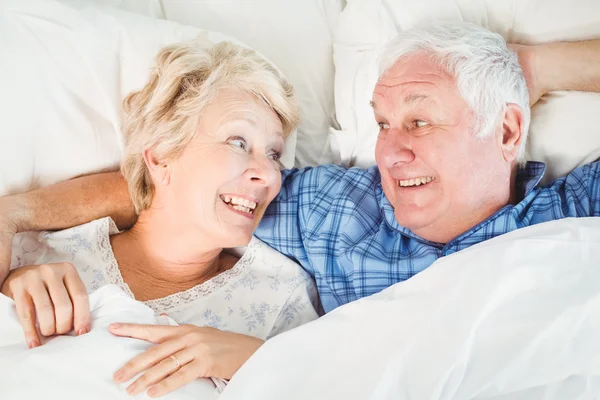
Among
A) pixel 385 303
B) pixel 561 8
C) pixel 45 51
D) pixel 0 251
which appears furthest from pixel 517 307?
pixel 45 51

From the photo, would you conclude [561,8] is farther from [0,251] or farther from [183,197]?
[0,251]

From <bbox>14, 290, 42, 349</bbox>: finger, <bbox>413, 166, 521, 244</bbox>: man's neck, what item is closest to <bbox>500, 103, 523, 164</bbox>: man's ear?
<bbox>413, 166, 521, 244</bbox>: man's neck

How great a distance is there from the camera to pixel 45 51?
69.0 inches

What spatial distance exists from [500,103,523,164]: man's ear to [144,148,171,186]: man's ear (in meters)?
0.88

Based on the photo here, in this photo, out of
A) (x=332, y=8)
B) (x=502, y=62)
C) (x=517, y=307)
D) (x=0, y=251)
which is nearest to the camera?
(x=517, y=307)

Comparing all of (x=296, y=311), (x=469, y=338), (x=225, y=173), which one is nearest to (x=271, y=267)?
(x=296, y=311)

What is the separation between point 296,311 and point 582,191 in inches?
32.7

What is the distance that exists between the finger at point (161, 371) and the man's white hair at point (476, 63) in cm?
88

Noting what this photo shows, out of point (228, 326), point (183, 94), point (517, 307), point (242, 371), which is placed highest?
point (183, 94)

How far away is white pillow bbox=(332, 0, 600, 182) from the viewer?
1.71m

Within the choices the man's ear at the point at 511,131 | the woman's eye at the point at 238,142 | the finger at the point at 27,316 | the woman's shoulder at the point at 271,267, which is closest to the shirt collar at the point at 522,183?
the man's ear at the point at 511,131

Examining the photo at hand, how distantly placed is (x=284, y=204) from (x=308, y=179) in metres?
0.10

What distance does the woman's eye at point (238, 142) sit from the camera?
5.31ft

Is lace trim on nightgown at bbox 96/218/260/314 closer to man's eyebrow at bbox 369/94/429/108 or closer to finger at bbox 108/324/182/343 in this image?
finger at bbox 108/324/182/343
